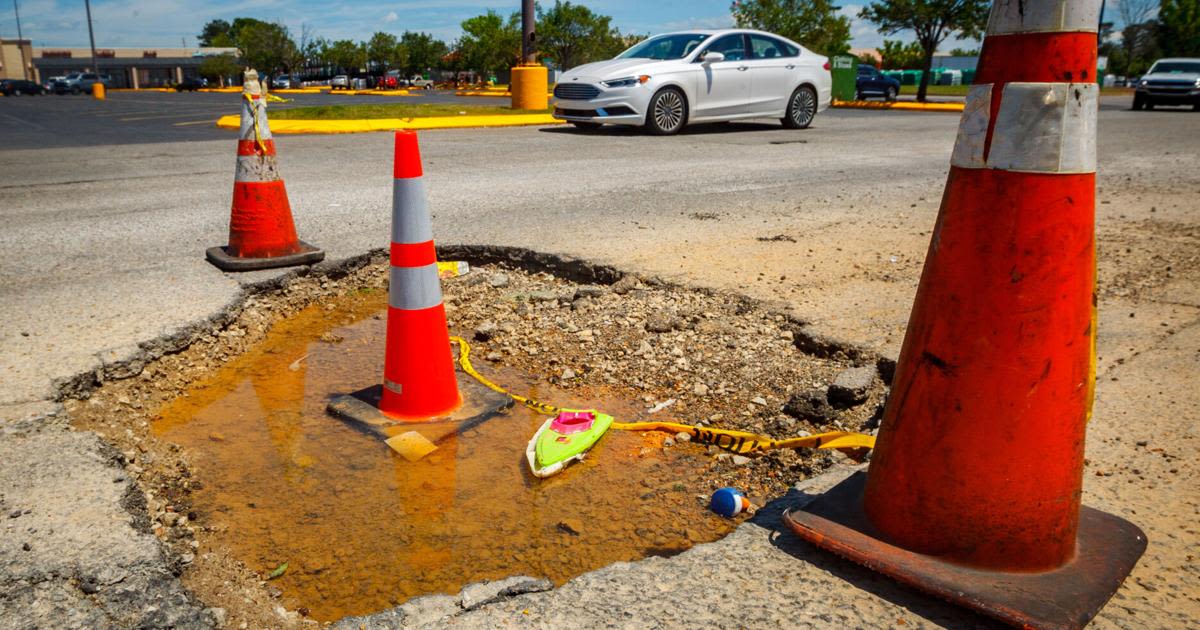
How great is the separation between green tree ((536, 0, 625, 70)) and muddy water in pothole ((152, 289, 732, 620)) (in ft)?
148

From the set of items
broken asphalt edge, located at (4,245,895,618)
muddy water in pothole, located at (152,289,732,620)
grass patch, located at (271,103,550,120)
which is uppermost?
grass patch, located at (271,103,550,120)

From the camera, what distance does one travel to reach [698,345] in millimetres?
3488

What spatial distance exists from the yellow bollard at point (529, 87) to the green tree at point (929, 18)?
52.4 ft

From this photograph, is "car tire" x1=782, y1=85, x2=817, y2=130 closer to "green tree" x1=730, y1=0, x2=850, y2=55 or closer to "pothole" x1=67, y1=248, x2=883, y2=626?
"pothole" x1=67, y1=248, x2=883, y2=626

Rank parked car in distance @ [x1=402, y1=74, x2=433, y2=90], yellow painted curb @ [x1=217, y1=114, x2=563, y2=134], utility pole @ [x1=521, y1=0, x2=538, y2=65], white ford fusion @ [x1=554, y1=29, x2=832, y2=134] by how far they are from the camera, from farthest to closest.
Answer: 1. parked car in distance @ [x1=402, y1=74, x2=433, y2=90]
2. utility pole @ [x1=521, y1=0, x2=538, y2=65]
3. yellow painted curb @ [x1=217, y1=114, x2=563, y2=134]
4. white ford fusion @ [x1=554, y1=29, x2=832, y2=134]

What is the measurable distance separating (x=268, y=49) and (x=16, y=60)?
45165 mm

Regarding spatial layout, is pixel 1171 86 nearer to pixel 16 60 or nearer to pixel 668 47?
pixel 668 47

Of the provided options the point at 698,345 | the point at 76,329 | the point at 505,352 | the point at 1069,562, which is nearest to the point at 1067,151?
the point at 1069,562

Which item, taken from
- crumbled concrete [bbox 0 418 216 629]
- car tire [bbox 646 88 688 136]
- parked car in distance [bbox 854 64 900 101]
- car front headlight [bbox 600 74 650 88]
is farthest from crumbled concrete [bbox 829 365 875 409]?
parked car in distance [bbox 854 64 900 101]

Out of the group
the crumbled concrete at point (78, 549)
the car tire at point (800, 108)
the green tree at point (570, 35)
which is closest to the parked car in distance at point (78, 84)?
the green tree at point (570, 35)

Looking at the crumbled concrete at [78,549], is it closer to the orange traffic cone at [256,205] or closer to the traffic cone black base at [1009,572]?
the traffic cone black base at [1009,572]

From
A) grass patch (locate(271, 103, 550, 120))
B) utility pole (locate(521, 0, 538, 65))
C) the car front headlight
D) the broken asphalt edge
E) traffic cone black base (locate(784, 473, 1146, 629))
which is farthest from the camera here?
utility pole (locate(521, 0, 538, 65))

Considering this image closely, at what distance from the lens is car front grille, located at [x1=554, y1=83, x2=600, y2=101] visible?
38.0 ft

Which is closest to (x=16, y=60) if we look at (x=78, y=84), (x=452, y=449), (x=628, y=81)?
(x=78, y=84)
